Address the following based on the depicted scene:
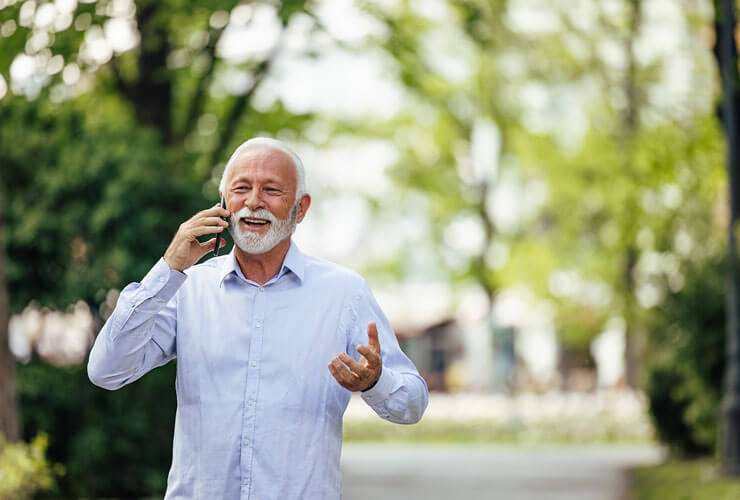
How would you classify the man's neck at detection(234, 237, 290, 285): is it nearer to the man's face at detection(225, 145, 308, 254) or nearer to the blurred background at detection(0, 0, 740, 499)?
the man's face at detection(225, 145, 308, 254)

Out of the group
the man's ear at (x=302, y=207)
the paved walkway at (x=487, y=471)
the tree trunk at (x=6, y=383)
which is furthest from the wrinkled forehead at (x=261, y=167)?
the paved walkway at (x=487, y=471)

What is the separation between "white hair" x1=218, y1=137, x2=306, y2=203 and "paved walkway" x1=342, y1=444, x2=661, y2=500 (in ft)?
43.6

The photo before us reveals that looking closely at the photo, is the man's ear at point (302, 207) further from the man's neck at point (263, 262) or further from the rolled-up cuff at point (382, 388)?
the rolled-up cuff at point (382, 388)

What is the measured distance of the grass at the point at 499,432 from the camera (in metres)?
32.6

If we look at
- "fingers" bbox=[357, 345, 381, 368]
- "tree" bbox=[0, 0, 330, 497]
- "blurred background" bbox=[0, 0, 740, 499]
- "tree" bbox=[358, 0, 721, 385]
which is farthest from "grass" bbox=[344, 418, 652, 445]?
"fingers" bbox=[357, 345, 381, 368]

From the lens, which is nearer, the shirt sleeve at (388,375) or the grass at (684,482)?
the shirt sleeve at (388,375)

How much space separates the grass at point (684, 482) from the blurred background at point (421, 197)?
0.10 meters

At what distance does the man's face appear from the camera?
4.07 m

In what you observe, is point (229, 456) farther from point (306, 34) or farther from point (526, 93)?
point (526, 93)

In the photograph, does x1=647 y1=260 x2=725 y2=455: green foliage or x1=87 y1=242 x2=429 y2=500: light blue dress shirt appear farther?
x1=647 y1=260 x2=725 y2=455: green foliage

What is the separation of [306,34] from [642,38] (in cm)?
1094

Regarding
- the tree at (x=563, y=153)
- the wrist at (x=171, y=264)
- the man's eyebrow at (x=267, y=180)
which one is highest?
the tree at (x=563, y=153)

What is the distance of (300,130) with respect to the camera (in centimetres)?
2016

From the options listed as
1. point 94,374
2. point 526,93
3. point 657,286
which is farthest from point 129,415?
point 526,93
